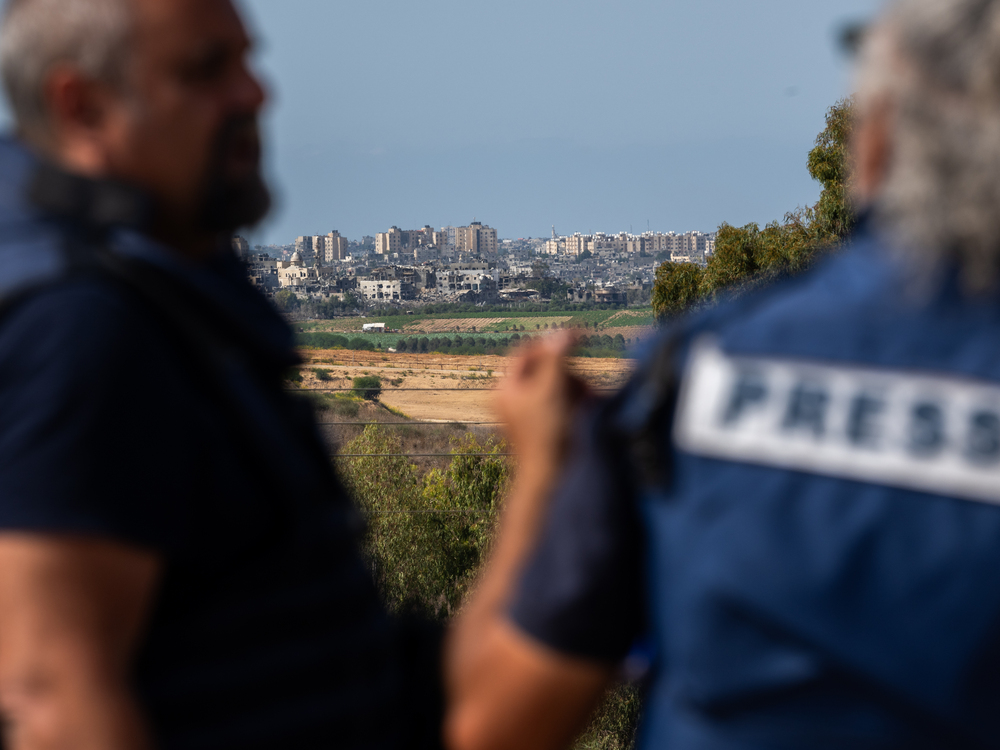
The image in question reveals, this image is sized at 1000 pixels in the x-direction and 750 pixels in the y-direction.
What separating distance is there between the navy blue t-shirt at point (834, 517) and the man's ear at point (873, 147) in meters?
0.07

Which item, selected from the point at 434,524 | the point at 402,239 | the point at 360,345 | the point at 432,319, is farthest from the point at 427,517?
the point at 402,239

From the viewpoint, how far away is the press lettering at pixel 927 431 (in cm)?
78

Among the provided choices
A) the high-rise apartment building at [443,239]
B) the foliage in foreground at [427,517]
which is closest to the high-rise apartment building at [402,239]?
the high-rise apartment building at [443,239]

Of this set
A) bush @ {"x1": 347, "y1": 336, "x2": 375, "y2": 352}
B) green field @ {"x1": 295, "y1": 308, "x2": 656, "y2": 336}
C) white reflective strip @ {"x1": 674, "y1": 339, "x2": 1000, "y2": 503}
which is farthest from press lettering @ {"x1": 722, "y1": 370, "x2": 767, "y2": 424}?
bush @ {"x1": 347, "y1": 336, "x2": 375, "y2": 352}

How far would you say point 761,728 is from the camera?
809 millimetres

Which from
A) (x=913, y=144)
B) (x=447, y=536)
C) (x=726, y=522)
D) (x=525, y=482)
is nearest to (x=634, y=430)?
(x=726, y=522)

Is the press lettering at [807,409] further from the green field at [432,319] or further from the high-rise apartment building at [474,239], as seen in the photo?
the high-rise apartment building at [474,239]

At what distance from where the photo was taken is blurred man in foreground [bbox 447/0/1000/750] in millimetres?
766

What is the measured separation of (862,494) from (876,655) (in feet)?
0.41

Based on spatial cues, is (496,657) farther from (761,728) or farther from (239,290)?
(239,290)

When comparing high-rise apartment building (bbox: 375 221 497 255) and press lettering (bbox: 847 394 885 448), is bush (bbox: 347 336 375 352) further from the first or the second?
high-rise apartment building (bbox: 375 221 497 255)

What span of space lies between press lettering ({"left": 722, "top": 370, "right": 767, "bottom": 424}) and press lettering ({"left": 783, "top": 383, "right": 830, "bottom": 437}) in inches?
1.0

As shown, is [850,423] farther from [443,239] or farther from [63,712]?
[443,239]

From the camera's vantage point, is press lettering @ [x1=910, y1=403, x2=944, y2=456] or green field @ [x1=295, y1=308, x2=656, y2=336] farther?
green field @ [x1=295, y1=308, x2=656, y2=336]
